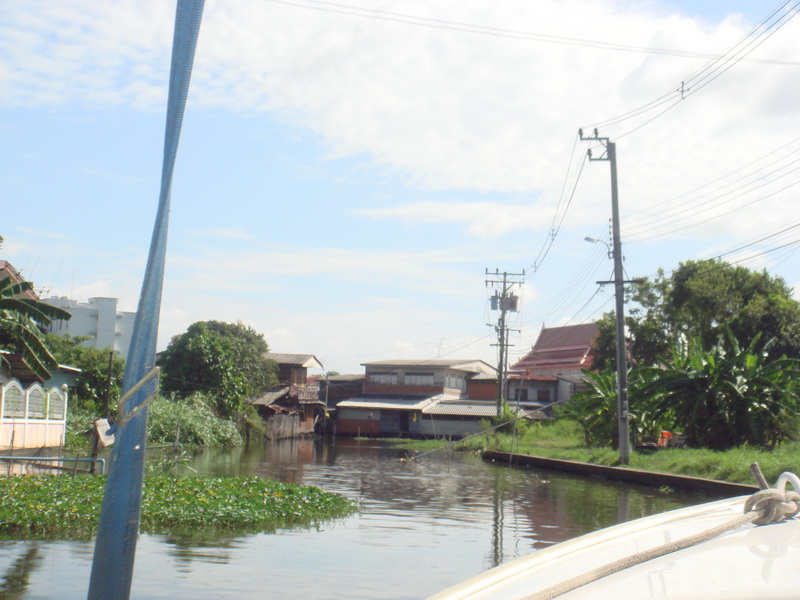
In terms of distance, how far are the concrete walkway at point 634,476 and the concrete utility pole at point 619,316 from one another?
1105mm

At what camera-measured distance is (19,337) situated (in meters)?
23.8

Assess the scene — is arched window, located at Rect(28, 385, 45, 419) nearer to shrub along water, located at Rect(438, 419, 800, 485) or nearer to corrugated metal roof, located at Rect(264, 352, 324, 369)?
shrub along water, located at Rect(438, 419, 800, 485)

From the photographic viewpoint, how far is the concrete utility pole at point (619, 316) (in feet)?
84.2

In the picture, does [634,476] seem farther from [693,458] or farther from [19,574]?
[19,574]

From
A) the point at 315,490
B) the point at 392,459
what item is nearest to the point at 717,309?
the point at 392,459

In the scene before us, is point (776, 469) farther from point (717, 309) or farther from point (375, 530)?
point (717, 309)

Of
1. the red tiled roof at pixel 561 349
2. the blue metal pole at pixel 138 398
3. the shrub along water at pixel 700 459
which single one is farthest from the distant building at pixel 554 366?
the blue metal pole at pixel 138 398

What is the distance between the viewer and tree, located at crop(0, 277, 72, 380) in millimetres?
23266

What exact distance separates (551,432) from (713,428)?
19995mm

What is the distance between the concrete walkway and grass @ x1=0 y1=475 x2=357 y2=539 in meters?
8.70

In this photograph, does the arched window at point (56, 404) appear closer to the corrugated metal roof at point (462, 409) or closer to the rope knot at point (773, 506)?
the rope knot at point (773, 506)

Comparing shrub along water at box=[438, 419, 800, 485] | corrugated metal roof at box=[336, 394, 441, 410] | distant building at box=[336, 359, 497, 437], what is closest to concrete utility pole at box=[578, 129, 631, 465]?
shrub along water at box=[438, 419, 800, 485]

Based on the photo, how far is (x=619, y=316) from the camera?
26203 mm

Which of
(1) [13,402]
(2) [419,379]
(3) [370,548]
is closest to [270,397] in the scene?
(2) [419,379]
